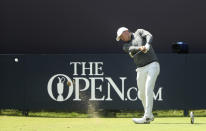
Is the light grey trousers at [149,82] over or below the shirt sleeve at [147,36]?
below

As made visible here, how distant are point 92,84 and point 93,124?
1.41 m

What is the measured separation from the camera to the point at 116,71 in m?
12.0

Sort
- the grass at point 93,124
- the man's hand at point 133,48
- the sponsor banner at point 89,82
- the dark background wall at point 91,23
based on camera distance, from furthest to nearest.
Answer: the dark background wall at point 91,23 → the sponsor banner at point 89,82 → the man's hand at point 133,48 → the grass at point 93,124

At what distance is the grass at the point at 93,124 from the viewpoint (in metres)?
10.0

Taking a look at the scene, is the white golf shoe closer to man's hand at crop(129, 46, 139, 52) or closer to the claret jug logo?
man's hand at crop(129, 46, 139, 52)

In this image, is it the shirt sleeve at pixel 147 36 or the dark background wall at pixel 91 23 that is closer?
the shirt sleeve at pixel 147 36

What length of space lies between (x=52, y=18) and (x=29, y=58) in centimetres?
236

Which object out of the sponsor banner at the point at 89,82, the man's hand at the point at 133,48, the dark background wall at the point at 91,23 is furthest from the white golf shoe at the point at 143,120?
the dark background wall at the point at 91,23

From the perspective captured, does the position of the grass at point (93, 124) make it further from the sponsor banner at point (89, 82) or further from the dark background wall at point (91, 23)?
the dark background wall at point (91, 23)

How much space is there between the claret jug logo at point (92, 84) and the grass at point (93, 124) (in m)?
0.56

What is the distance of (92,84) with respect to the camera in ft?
39.4

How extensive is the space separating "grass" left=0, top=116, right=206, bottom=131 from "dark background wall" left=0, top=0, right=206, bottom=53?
8.91ft

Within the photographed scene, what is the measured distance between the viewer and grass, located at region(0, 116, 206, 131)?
10.0m

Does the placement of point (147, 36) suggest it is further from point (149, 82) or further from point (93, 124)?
point (93, 124)
